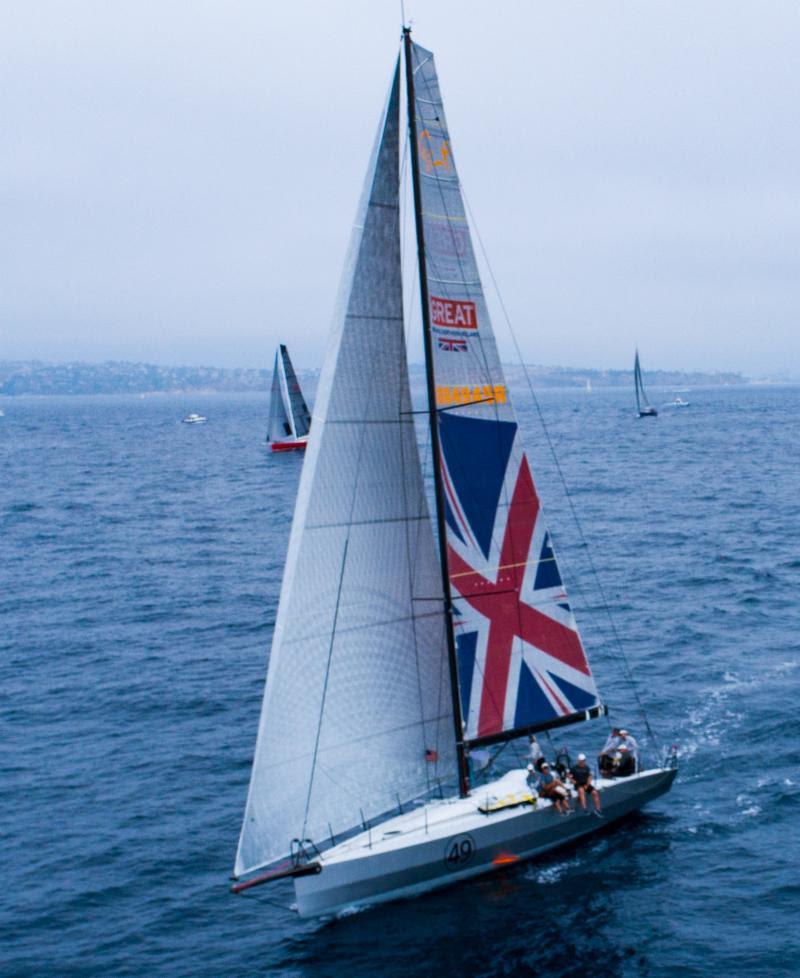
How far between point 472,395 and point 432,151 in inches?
192

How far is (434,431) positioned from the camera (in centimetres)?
2070

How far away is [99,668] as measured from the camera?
36531mm

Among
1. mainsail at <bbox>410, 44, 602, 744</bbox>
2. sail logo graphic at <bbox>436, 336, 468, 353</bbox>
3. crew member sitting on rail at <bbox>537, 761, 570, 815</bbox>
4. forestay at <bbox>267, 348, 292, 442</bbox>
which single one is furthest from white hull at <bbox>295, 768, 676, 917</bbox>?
forestay at <bbox>267, 348, 292, 442</bbox>

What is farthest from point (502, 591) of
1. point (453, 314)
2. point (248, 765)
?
point (248, 765)

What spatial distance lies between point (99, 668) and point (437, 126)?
78.8 feet

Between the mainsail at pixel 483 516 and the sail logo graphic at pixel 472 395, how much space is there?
21 millimetres

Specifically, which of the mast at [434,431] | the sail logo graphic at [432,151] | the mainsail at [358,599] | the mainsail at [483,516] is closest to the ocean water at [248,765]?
the mainsail at [358,599]

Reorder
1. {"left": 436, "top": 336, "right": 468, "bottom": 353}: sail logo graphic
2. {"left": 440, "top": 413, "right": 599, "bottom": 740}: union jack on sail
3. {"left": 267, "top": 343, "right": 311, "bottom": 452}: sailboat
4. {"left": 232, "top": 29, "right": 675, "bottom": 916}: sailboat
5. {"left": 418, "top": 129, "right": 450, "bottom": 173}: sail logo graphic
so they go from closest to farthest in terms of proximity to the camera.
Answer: {"left": 232, "top": 29, "right": 675, "bottom": 916}: sailboat
{"left": 418, "top": 129, "right": 450, "bottom": 173}: sail logo graphic
{"left": 436, "top": 336, "right": 468, "bottom": 353}: sail logo graphic
{"left": 440, "top": 413, "right": 599, "bottom": 740}: union jack on sail
{"left": 267, "top": 343, "right": 311, "bottom": 452}: sailboat

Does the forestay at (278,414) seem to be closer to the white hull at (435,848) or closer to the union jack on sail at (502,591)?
the union jack on sail at (502,591)

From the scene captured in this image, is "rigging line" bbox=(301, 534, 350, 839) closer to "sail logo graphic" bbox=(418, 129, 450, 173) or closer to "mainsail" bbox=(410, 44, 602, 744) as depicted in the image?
"mainsail" bbox=(410, 44, 602, 744)

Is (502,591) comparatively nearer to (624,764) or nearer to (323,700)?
(323,700)

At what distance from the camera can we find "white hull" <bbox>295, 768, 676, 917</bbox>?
19.9 m

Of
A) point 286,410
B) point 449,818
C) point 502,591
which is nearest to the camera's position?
point 449,818

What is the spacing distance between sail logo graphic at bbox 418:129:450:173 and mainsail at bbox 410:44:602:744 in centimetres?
2
